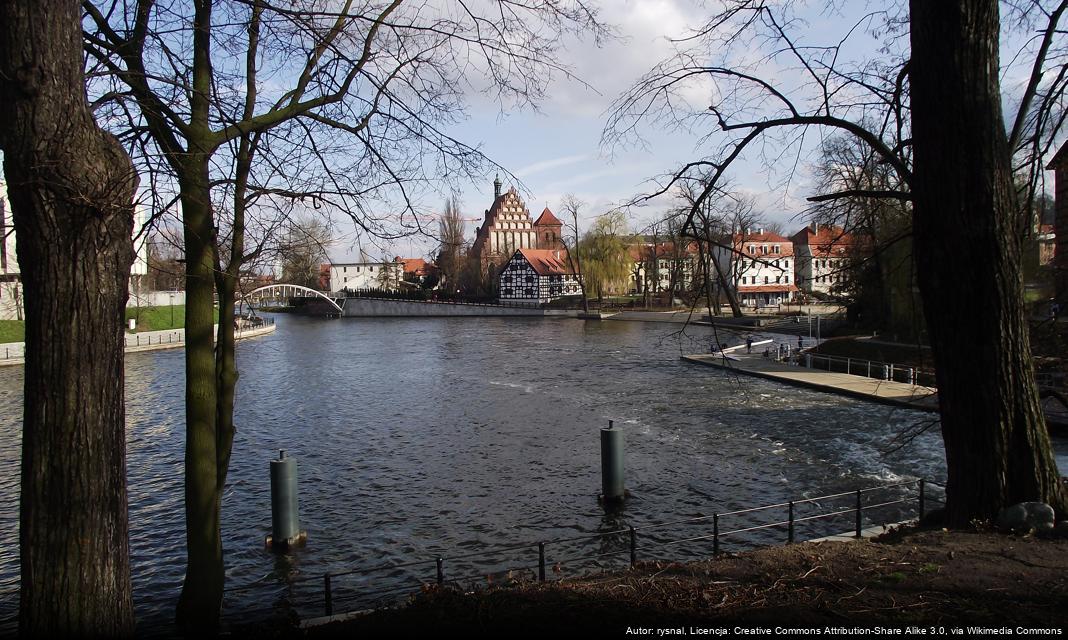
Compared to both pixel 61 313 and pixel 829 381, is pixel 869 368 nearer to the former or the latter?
pixel 829 381

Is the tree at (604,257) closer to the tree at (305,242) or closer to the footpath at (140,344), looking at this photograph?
the footpath at (140,344)

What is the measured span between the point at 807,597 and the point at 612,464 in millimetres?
8774

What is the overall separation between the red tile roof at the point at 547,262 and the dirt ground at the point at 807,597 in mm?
94259

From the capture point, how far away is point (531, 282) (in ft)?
340

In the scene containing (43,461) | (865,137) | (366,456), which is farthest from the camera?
(366,456)

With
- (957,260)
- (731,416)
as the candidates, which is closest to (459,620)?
(957,260)

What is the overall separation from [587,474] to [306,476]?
6481 mm

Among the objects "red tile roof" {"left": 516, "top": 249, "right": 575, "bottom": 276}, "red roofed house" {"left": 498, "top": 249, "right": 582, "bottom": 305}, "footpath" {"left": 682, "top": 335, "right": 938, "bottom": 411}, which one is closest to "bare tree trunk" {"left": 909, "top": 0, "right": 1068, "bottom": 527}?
"footpath" {"left": 682, "top": 335, "right": 938, "bottom": 411}

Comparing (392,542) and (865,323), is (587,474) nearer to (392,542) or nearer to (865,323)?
(392,542)

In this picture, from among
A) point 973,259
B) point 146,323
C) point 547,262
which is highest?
point 547,262

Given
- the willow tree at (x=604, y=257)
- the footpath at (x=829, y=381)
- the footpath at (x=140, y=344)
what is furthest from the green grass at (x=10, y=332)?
the willow tree at (x=604, y=257)

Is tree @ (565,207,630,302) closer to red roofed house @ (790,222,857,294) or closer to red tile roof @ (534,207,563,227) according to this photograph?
red roofed house @ (790,222,857,294)

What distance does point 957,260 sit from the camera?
5.89 metres

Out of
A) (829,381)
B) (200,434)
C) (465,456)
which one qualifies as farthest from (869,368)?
(200,434)
